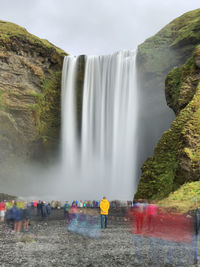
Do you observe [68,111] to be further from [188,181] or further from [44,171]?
[188,181]

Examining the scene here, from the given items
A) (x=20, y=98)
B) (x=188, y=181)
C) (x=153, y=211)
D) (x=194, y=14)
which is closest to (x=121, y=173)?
(x=20, y=98)

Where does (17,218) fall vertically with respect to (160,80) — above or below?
below

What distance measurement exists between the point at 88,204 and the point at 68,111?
67.1ft

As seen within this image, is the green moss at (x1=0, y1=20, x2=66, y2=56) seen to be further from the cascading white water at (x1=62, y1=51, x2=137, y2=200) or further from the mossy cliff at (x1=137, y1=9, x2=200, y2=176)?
the mossy cliff at (x1=137, y1=9, x2=200, y2=176)

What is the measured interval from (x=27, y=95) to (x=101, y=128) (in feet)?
46.3

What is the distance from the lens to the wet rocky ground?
9.35 m

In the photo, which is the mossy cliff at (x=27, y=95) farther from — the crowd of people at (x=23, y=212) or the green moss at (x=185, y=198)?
the green moss at (x=185, y=198)

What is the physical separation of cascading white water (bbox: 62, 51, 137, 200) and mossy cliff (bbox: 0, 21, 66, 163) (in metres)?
2.22

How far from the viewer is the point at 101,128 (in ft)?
163

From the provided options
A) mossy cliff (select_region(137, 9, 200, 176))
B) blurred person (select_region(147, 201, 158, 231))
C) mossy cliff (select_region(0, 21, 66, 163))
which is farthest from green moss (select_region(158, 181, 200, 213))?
mossy cliff (select_region(0, 21, 66, 163))

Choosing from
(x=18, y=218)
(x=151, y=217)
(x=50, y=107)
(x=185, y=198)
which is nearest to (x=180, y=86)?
(x=185, y=198)

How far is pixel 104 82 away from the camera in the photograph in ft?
168

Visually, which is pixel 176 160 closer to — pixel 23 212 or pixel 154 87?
pixel 23 212

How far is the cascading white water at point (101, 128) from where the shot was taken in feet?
151
